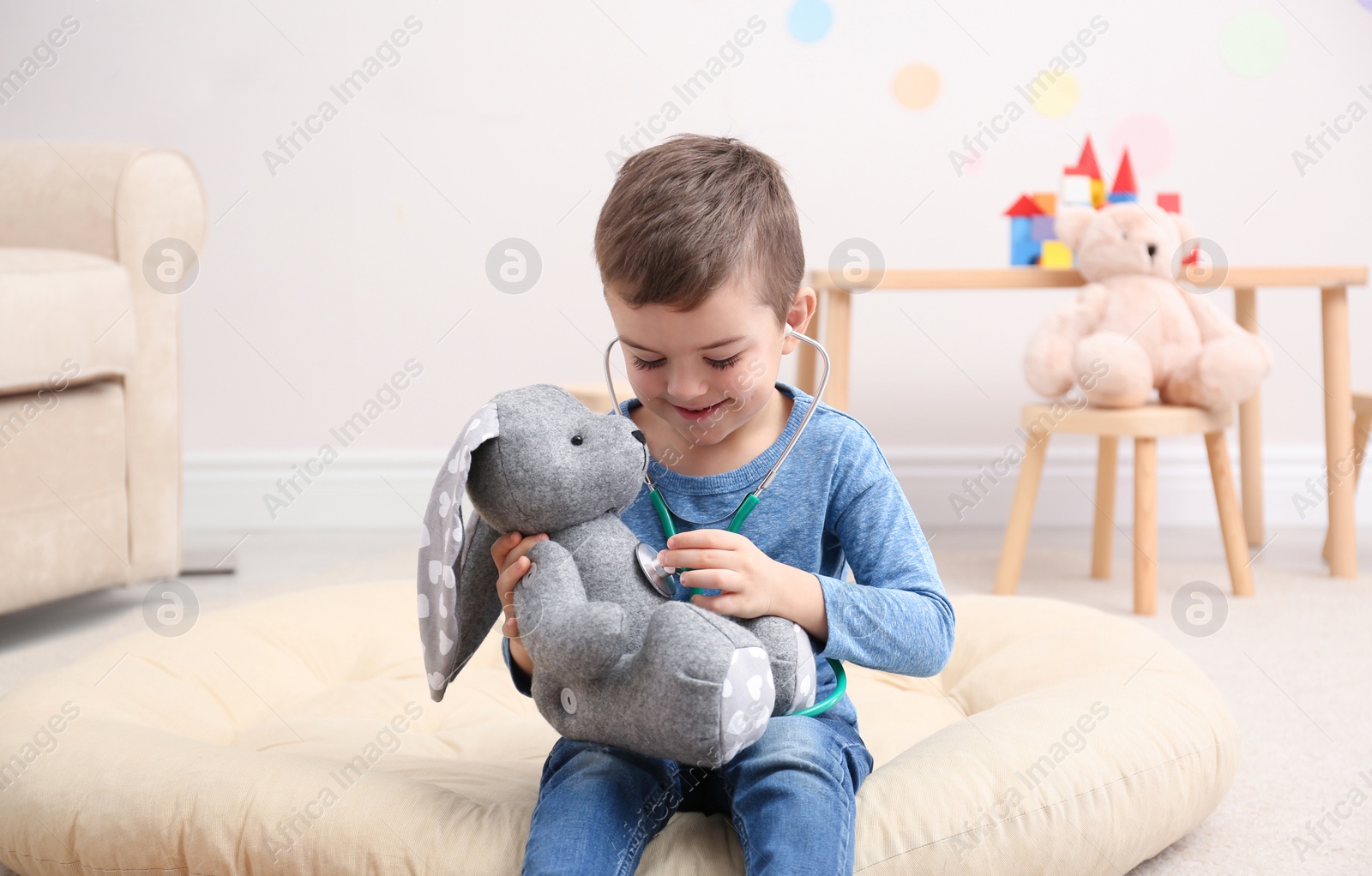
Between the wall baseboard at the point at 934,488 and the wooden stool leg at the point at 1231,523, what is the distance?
62 cm

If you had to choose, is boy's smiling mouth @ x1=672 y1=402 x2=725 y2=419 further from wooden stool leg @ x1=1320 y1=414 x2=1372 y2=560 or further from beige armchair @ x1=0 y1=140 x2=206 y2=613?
wooden stool leg @ x1=1320 y1=414 x2=1372 y2=560

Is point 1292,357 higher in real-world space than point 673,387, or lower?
Result: lower

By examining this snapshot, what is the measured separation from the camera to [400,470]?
2.69m

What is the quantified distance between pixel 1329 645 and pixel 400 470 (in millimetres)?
1936

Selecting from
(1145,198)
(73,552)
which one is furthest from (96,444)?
(1145,198)

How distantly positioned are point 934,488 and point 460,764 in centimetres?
182

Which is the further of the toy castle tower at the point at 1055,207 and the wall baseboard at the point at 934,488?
the wall baseboard at the point at 934,488

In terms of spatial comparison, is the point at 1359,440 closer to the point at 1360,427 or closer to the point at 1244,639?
the point at 1360,427

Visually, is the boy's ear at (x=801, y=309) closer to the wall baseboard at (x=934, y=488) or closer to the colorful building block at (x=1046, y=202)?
Answer: the colorful building block at (x=1046, y=202)

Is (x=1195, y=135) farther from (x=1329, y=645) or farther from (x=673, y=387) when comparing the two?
(x=673, y=387)

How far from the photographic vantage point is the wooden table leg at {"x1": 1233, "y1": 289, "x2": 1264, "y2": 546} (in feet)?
7.75

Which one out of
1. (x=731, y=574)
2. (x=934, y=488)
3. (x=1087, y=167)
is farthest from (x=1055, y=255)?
(x=731, y=574)

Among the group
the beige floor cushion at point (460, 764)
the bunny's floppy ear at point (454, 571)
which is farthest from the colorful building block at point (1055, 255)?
the bunny's floppy ear at point (454, 571)

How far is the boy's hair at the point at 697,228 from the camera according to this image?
0.83 meters
